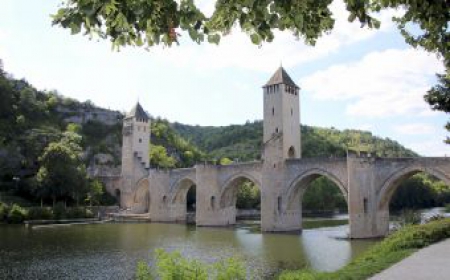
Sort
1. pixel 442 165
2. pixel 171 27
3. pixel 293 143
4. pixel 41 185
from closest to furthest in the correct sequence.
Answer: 1. pixel 171 27
2. pixel 442 165
3. pixel 293 143
4. pixel 41 185

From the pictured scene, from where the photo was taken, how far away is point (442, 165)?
28422mm

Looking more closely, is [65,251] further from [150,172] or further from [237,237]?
[150,172]

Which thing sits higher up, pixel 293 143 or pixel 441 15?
pixel 293 143

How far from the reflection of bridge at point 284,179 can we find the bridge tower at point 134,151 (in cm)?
438

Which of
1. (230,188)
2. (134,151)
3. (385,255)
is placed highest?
(134,151)

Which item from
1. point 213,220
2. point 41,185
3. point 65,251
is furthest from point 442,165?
point 41,185

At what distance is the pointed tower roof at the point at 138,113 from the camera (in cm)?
5656

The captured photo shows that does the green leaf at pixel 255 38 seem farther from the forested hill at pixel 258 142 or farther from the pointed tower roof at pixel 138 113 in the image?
the forested hill at pixel 258 142

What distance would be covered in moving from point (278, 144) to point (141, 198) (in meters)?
25.9

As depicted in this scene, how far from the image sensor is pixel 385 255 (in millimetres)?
12922

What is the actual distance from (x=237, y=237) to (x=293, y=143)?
10.9 m

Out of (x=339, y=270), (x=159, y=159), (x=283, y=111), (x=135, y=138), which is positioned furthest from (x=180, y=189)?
(x=339, y=270)

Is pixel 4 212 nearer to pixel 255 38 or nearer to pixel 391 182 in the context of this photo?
pixel 391 182

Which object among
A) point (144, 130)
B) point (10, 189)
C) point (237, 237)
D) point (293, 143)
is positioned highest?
point (144, 130)
